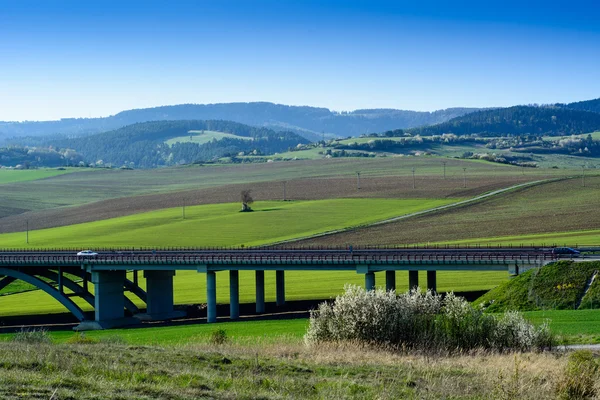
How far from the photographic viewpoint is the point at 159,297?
9162cm

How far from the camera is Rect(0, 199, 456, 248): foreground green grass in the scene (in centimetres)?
13725

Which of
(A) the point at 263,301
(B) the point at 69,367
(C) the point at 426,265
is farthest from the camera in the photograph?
(A) the point at 263,301

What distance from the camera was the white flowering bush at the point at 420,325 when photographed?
126 ft

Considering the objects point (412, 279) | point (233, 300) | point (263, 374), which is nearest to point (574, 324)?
point (263, 374)

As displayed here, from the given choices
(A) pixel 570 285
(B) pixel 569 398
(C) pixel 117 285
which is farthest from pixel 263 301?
(B) pixel 569 398

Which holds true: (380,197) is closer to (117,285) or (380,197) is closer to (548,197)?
(548,197)

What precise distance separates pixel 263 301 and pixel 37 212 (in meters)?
122

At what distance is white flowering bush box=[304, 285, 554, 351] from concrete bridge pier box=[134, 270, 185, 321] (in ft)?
163

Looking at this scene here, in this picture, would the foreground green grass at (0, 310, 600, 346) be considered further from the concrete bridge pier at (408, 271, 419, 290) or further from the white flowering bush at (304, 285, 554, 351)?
the concrete bridge pier at (408, 271, 419, 290)

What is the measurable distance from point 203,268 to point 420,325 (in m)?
52.6

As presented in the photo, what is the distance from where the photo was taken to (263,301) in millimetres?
89688

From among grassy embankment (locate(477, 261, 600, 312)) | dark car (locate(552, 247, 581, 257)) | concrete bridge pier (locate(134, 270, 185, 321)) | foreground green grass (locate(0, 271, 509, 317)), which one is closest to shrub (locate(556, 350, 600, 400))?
grassy embankment (locate(477, 261, 600, 312))

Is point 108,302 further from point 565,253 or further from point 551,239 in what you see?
point 551,239

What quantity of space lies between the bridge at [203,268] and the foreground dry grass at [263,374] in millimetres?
44833
